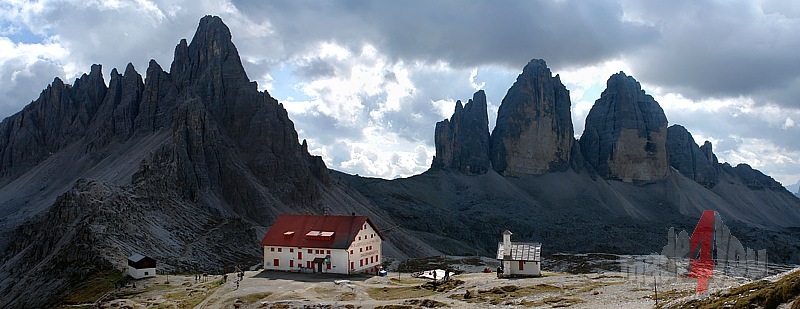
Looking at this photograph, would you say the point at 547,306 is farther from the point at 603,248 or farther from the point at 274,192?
the point at 603,248

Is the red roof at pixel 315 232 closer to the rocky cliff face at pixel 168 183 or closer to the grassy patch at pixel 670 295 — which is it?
the rocky cliff face at pixel 168 183

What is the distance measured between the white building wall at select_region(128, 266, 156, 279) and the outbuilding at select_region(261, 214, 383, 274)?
1285 cm

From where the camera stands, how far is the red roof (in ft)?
234

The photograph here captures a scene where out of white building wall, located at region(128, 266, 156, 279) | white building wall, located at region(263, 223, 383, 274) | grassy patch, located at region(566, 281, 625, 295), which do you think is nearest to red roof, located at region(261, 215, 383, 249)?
white building wall, located at region(263, 223, 383, 274)

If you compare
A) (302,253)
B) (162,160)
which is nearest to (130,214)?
(162,160)

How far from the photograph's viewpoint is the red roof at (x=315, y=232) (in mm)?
71438

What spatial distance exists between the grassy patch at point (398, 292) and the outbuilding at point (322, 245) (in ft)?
38.9

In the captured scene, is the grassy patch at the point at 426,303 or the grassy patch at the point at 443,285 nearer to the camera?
the grassy patch at the point at 426,303

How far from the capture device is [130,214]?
10750 cm

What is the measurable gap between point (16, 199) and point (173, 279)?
385ft

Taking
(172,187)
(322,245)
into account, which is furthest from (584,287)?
(172,187)

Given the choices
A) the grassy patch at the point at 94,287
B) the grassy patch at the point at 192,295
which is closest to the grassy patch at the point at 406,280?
the grassy patch at the point at 192,295

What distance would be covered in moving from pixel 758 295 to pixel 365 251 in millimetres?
49623

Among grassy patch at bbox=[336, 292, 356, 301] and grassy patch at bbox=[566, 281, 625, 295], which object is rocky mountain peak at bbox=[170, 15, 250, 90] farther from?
grassy patch at bbox=[566, 281, 625, 295]
